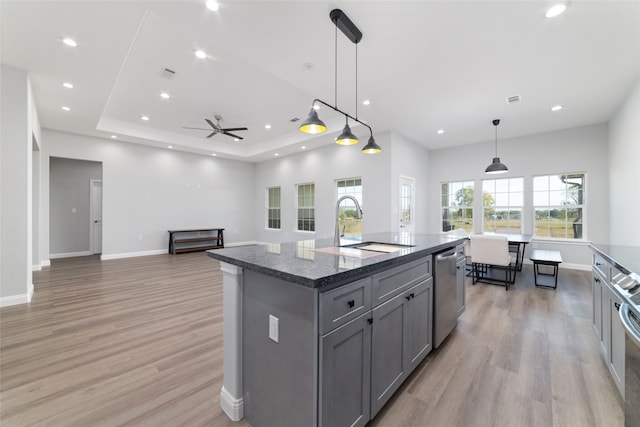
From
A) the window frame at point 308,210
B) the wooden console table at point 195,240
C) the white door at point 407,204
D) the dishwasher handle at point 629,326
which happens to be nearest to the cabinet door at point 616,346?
the dishwasher handle at point 629,326

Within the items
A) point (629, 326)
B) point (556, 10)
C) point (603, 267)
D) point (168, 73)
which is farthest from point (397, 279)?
point (168, 73)

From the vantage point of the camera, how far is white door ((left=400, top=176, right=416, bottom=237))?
6274 millimetres

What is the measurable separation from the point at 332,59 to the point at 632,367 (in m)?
3.40

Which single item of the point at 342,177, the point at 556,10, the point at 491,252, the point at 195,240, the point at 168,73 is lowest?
the point at 195,240

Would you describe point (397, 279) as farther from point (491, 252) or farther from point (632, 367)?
point (491, 252)

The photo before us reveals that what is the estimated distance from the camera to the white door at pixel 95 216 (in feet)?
24.1

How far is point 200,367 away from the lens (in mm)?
2059

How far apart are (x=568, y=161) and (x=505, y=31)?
465 cm

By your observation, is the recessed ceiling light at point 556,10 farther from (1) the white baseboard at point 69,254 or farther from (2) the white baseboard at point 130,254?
(1) the white baseboard at point 69,254

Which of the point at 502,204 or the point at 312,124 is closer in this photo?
the point at 312,124

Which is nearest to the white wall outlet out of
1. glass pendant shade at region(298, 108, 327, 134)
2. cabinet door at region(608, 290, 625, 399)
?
glass pendant shade at region(298, 108, 327, 134)

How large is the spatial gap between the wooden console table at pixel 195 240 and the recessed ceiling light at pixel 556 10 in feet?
27.1

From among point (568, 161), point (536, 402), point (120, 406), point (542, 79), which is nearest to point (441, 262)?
point (536, 402)

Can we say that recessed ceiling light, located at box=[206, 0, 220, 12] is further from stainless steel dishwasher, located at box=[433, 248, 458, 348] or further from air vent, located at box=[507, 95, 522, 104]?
air vent, located at box=[507, 95, 522, 104]
